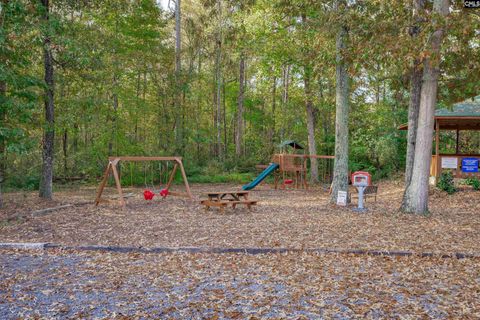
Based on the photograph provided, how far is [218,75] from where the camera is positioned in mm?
22391

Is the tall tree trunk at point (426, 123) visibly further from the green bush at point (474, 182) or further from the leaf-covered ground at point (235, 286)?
the green bush at point (474, 182)

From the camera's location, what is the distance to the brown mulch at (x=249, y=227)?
6.22 metres

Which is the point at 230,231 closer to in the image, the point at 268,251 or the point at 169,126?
the point at 268,251

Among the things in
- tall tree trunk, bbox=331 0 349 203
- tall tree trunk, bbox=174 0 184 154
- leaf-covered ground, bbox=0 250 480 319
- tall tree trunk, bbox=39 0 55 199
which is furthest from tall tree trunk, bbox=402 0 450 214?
tall tree trunk, bbox=174 0 184 154

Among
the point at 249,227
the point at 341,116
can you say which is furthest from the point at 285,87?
the point at 249,227

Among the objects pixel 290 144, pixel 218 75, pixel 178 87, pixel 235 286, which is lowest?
pixel 235 286

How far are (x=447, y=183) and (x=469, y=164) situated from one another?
1548 mm

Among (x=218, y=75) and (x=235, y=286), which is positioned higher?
(x=218, y=75)

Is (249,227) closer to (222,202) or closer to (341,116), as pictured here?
(222,202)

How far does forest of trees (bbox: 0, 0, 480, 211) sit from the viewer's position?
8.38 meters

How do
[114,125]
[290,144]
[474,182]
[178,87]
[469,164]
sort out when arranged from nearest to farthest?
1. [474,182]
2. [469,164]
3. [114,125]
4. [178,87]
5. [290,144]

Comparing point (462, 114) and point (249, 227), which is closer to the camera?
point (249, 227)

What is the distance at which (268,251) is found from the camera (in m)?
5.66

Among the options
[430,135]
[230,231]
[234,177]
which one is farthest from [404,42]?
[234,177]
